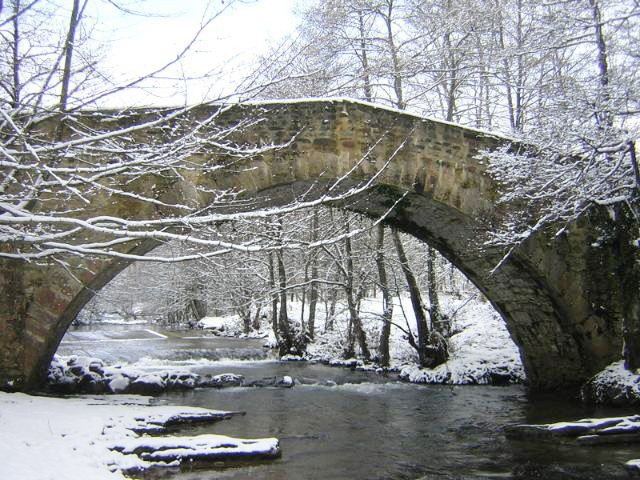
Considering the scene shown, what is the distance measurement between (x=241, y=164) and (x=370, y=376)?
18.4 ft

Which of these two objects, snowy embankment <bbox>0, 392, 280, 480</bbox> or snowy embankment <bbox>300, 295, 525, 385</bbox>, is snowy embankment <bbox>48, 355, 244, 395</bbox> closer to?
snowy embankment <bbox>0, 392, 280, 480</bbox>

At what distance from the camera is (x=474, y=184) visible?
7906 millimetres

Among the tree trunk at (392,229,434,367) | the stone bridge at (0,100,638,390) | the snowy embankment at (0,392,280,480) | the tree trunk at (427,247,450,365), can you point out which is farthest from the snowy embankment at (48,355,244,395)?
the tree trunk at (427,247,450,365)

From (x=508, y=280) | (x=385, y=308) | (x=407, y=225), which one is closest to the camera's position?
(x=508, y=280)

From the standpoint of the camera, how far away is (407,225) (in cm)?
871

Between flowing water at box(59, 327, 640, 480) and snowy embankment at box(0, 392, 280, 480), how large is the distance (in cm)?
22

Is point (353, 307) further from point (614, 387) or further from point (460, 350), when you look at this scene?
point (614, 387)

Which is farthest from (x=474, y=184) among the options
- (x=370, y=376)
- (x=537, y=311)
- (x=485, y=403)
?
(x=370, y=376)

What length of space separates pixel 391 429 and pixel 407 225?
127 inches

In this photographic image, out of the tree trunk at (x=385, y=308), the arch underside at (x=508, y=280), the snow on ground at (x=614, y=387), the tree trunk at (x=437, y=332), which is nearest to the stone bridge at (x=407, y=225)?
the arch underside at (x=508, y=280)

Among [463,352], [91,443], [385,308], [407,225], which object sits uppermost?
[407,225]

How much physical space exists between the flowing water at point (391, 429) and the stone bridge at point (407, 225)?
1171 millimetres

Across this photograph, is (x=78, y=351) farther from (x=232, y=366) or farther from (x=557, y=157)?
(x=557, y=157)

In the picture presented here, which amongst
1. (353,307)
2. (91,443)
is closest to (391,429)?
(91,443)
